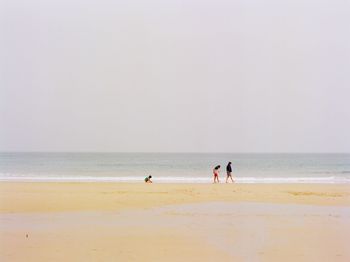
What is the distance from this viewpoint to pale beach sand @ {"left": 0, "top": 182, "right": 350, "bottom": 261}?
8336 millimetres

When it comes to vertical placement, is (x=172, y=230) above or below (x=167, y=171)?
below

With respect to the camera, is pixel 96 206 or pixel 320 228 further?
pixel 96 206

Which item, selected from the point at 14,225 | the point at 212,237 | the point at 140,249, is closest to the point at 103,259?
the point at 140,249

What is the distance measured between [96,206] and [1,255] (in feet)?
23.6

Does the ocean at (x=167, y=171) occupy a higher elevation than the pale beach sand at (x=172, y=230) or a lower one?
higher

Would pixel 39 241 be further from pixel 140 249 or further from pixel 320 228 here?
pixel 320 228

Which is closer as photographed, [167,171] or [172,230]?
[172,230]

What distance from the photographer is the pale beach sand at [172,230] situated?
834 cm

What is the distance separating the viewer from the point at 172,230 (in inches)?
417

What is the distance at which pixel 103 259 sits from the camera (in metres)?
7.86

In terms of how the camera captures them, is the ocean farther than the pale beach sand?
Yes

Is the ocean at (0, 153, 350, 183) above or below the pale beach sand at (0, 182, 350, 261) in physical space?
above

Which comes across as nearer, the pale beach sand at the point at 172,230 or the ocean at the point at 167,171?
the pale beach sand at the point at 172,230

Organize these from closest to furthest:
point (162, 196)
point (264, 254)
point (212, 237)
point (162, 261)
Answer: point (162, 261)
point (264, 254)
point (212, 237)
point (162, 196)
